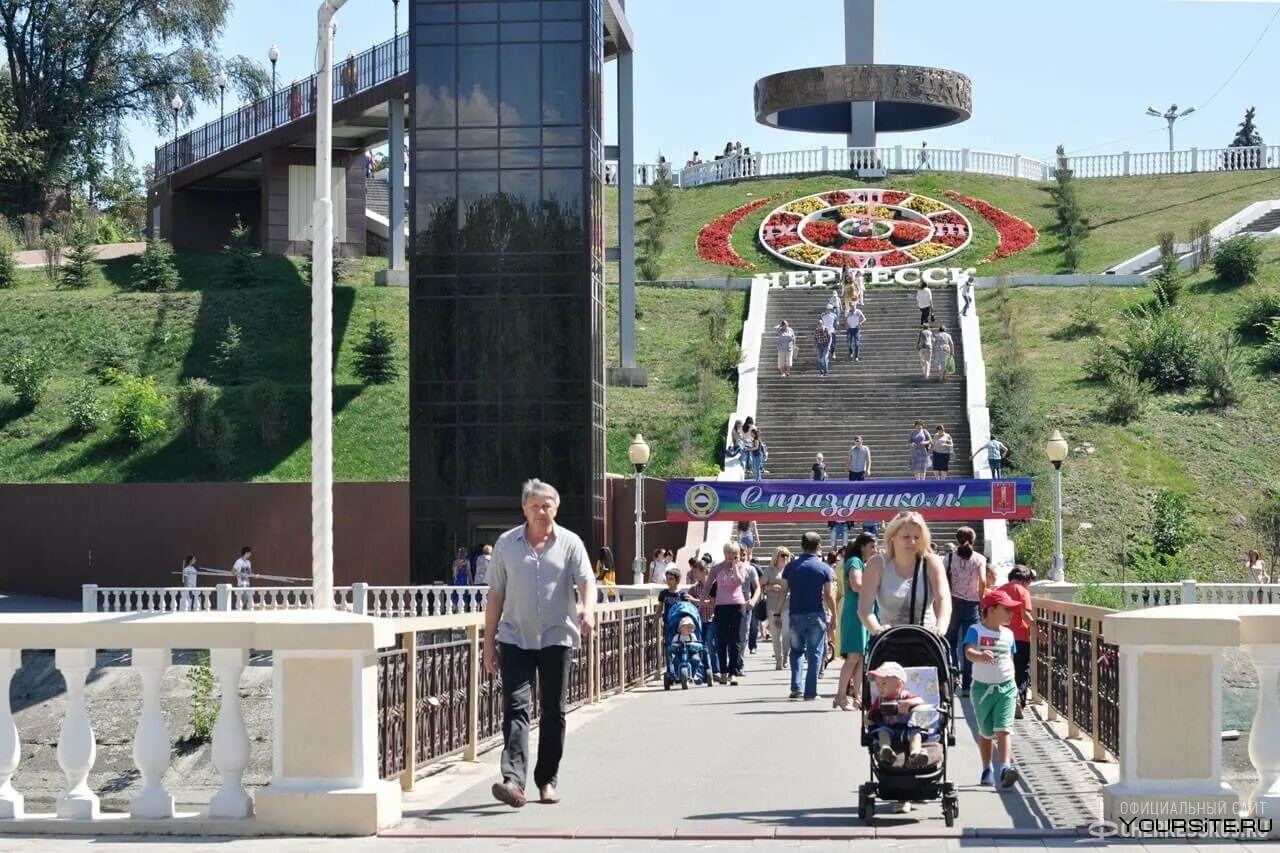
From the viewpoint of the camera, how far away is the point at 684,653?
22797 mm

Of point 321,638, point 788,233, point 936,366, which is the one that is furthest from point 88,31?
point 321,638

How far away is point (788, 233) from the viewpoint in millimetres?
66250

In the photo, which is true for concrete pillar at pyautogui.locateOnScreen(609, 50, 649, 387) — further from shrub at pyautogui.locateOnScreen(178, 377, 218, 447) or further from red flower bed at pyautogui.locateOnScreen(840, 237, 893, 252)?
red flower bed at pyautogui.locateOnScreen(840, 237, 893, 252)

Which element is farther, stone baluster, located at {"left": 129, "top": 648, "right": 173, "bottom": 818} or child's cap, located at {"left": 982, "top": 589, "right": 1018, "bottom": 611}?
child's cap, located at {"left": 982, "top": 589, "right": 1018, "bottom": 611}

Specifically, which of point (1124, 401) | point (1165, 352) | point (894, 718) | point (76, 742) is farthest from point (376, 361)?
point (894, 718)

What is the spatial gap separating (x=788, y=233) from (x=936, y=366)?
2126cm

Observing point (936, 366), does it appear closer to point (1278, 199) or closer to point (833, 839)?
point (1278, 199)

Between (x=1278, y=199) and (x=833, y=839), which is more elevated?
(x=1278, y=199)

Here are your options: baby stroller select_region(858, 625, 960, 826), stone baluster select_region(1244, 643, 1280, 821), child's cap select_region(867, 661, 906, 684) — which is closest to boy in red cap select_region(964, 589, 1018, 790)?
baby stroller select_region(858, 625, 960, 826)

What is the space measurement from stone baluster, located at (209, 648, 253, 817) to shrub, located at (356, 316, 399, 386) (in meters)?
35.5

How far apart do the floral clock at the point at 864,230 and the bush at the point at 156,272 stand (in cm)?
1981

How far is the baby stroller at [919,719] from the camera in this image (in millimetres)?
10711

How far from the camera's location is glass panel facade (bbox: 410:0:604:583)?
36.5 m

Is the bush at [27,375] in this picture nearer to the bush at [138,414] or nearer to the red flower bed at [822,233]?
the bush at [138,414]
